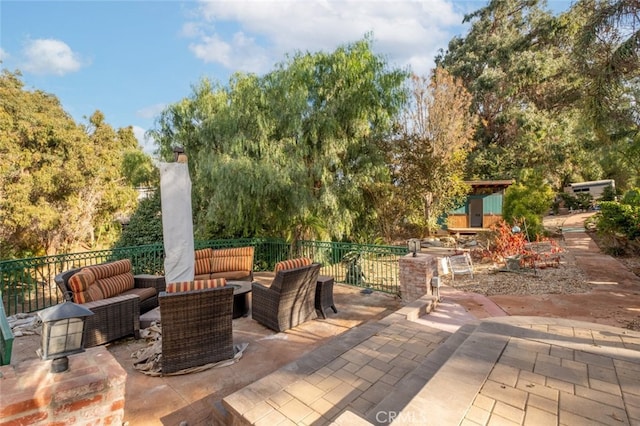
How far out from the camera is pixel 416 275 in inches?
211

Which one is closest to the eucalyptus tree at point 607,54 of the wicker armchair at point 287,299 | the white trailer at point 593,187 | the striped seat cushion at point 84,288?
the wicker armchair at point 287,299

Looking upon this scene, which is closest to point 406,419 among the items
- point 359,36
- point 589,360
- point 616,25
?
point 589,360

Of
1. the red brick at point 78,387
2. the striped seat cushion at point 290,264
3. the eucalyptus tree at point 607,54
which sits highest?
the eucalyptus tree at point 607,54

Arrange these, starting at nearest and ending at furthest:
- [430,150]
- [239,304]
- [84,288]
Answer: [84,288], [239,304], [430,150]

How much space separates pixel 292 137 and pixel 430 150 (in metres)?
6.14

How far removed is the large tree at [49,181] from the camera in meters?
8.54

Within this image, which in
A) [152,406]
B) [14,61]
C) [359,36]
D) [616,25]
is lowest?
[152,406]

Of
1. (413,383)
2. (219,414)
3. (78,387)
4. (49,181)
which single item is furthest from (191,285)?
(49,181)

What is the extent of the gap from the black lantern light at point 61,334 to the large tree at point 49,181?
9.36 meters

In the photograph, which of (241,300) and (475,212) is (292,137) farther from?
(475,212)

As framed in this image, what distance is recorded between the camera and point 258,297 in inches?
187

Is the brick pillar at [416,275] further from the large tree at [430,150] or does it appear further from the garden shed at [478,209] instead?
the garden shed at [478,209]

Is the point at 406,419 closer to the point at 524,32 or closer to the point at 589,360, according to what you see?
the point at 589,360

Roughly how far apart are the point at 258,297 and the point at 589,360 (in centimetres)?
389
